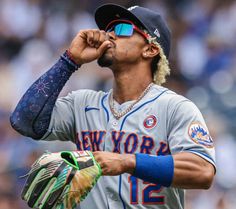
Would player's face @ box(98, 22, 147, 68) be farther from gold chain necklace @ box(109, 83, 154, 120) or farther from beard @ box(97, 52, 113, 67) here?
gold chain necklace @ box(109, 83, 154, 120)

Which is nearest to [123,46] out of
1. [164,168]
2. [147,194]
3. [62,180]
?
[147,194]

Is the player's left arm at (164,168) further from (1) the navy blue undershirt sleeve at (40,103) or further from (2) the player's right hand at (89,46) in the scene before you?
(2) the player's right hand at (89,46)

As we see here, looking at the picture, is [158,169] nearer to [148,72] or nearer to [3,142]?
[148,72]

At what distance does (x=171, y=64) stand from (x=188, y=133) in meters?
4.71

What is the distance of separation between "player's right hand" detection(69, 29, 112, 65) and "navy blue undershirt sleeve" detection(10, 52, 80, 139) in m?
0.05

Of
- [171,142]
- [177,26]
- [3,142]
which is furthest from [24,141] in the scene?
[171,142]

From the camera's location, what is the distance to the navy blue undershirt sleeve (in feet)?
12.8

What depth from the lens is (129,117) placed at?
389cm

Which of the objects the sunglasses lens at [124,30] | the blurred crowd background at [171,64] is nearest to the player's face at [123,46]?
the sunglasses lens at [124,30]

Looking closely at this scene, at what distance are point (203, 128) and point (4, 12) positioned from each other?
17.5 feet

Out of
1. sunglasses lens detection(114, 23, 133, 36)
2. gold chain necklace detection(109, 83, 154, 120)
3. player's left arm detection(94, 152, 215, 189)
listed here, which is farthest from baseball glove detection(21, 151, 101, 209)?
sunglasses lens detection(114, 23, 133, 36)

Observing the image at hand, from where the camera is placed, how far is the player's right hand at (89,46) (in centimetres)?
402

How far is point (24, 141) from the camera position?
7.16 metres

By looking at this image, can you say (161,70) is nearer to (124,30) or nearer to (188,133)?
(124,30)
